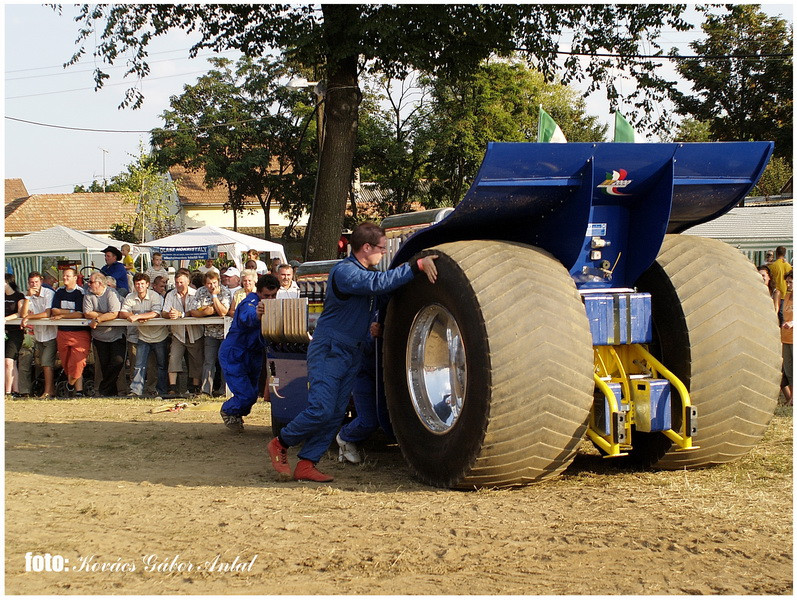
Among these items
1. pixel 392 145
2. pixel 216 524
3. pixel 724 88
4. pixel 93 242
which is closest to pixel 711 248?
pixel 216 524

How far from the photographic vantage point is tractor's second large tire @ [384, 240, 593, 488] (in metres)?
5.53

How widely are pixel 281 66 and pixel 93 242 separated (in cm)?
1696

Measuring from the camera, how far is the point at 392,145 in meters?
37.3

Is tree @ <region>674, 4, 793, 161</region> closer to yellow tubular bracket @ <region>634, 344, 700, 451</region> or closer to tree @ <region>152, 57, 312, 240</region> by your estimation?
tree @ <region>152, 57, 312, 240</region>

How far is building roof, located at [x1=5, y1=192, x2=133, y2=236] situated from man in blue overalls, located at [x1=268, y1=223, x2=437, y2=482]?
54.4 meters

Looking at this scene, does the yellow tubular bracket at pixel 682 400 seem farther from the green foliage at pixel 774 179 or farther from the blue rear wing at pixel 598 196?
the green foliage at pixel 774 179

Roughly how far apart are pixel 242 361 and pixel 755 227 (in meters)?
16.3

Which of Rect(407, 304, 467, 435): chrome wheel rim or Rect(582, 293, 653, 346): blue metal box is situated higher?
Rect(582, 293, 653, 346): blue metal box

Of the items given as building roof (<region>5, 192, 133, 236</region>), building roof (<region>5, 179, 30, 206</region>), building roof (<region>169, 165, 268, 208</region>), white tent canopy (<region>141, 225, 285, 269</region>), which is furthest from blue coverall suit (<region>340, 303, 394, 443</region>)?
building roof (<region>5, 179, 30, 206</region>)

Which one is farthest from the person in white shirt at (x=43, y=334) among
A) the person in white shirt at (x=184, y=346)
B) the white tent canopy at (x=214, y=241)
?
the white tent canopy at (x=214, y=241)

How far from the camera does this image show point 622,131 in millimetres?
6688

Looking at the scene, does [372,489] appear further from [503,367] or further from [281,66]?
[281,66]

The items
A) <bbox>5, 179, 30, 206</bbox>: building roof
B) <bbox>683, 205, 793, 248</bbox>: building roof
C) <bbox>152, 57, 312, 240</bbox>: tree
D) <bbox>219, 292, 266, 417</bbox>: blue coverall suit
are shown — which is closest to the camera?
<bbox>219, 292, 266, 417</bbox>: blue coverall suit

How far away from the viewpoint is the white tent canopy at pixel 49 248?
2962cm
